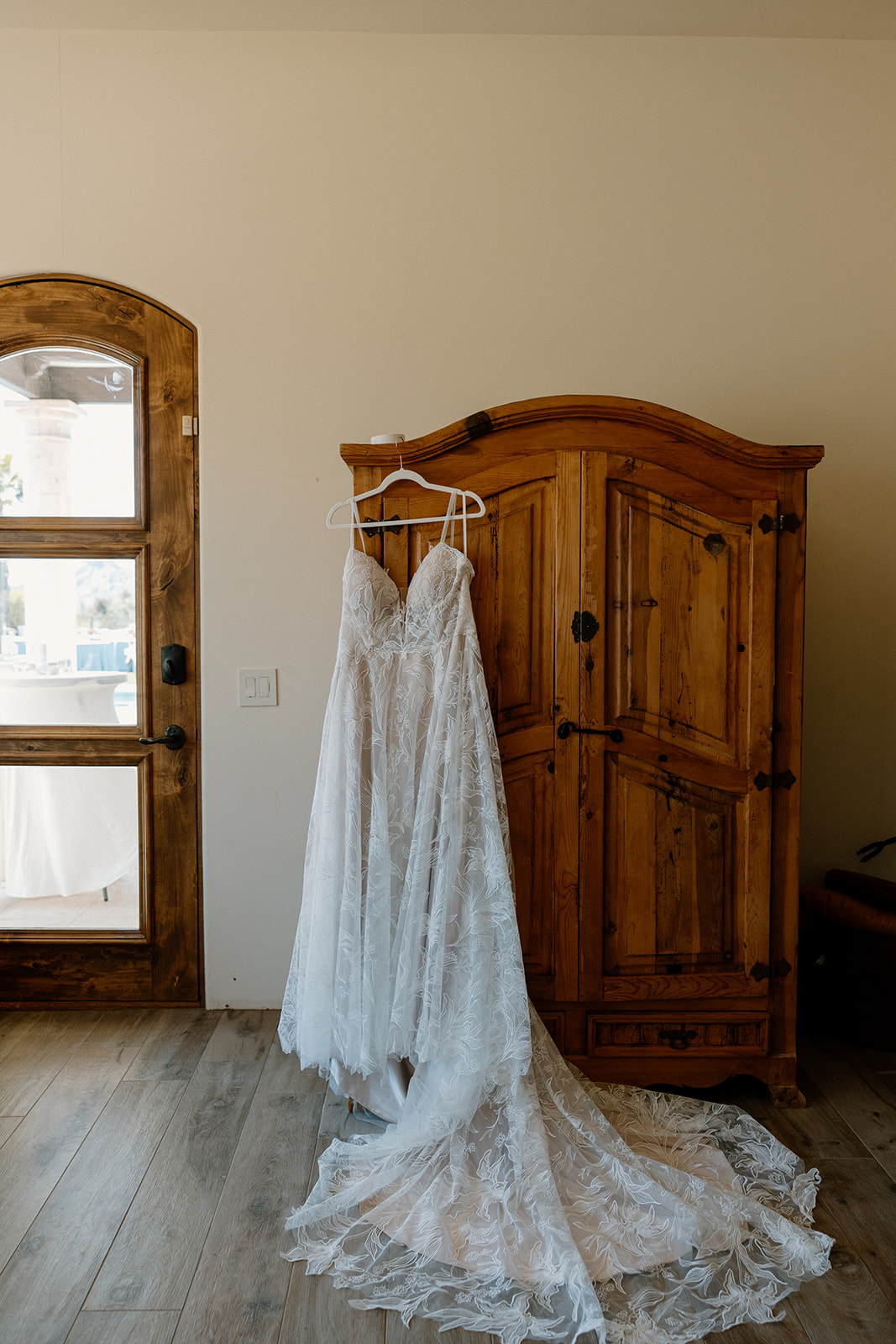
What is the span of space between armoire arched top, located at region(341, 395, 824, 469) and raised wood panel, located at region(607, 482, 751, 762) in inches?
5.3

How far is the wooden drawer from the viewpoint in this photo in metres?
2.26

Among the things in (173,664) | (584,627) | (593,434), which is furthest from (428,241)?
(173,664)

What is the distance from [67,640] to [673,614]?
6.34 ft

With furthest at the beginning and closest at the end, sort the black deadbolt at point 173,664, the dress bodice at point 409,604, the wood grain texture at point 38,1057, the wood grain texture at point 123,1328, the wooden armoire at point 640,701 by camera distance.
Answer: the black deadbolt at point 173,664 < the wood grain texture at point 38,1057 < the wooden armoire at point 640,701 < the dress bodice at point 409,604 < the wood grain texture at point 123,1328

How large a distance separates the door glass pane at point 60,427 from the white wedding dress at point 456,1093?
1.21 metres

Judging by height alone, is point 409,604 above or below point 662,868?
above

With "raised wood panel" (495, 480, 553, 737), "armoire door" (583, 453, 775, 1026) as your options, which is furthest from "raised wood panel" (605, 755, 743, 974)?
"raised wood panel" (495, 480, 553, 737)

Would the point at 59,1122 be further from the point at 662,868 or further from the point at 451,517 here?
the point at 451,517

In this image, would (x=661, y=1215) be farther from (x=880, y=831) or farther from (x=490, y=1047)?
(x=880, y=831)

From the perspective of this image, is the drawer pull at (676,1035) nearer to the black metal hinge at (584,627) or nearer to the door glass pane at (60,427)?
the black metal hinge at (584,627)

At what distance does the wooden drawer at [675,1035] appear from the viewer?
226 cm

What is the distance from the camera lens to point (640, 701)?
7.26 ft

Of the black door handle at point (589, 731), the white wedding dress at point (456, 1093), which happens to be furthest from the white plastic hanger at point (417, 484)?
the black door handle at point (589, 731)

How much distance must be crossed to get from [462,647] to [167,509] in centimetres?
129
